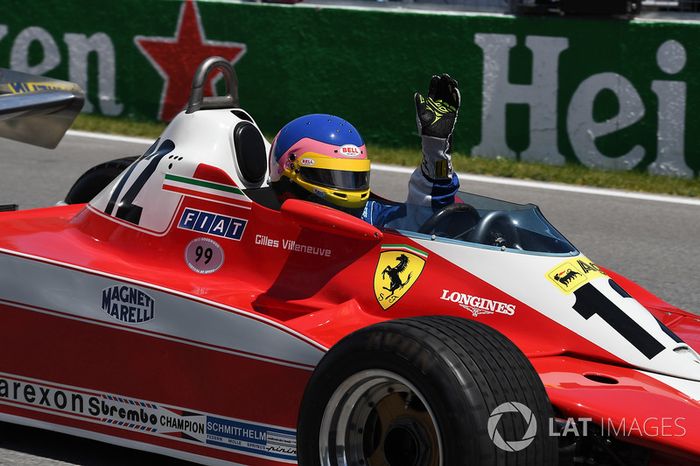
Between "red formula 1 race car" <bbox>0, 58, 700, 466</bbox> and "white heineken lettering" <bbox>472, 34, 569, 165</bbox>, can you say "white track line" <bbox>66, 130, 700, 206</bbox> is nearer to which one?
"white heineken lettering" <bbox>472, 34, 569, 165</bbox>

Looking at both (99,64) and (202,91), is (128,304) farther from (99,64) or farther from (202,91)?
(99,64)

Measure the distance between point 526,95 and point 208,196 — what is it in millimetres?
5569

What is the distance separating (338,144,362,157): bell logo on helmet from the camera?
15.7 feet

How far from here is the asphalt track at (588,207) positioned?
24.5 ft

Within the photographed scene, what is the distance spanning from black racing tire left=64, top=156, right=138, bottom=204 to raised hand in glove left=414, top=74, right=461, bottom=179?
157 cm

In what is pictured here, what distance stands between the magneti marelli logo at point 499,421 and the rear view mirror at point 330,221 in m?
1.12

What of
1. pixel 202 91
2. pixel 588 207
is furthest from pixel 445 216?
pixel 588 207

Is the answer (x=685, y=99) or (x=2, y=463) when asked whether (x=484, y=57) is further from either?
(x=2, y=463)

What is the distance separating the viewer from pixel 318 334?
13.9 feet

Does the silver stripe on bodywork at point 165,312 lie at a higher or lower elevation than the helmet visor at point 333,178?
lower

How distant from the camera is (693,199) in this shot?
369 inches

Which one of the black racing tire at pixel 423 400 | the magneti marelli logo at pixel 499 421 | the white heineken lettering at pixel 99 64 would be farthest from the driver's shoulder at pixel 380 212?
the white heineken lettering at pixel 99 64

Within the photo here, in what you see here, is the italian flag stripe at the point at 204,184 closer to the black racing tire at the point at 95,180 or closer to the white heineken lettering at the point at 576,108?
the black racing tire at the point at 95,180

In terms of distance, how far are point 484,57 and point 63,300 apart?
6.26 metres
